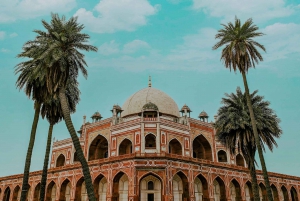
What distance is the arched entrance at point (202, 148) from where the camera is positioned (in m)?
49.0

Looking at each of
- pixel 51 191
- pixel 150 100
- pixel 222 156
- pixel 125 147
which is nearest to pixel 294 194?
pixel 222 156

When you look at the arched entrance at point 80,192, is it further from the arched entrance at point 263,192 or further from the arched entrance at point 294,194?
the arched entrance at point 294,194

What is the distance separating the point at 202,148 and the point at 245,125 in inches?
819

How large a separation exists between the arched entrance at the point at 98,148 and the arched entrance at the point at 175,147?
11.7 m

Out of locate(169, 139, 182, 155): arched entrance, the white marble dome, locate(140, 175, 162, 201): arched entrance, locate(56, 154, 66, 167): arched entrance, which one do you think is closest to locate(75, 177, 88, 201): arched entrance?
locate(140, 175, 162, 201): arched entrance

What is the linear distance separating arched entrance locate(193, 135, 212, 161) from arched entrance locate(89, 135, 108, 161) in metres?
15.8

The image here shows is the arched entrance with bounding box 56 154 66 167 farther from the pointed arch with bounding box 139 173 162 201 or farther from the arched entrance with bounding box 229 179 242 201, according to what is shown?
the arched entrance with bounding box 229 179 242 201

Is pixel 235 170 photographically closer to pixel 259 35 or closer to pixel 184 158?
pixel 184 158

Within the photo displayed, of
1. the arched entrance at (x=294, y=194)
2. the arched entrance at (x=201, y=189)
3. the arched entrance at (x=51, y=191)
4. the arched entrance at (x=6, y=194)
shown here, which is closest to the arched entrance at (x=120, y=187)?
the arched entrance at (x=201, y=189)

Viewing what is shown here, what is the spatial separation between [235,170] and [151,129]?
13.9 m

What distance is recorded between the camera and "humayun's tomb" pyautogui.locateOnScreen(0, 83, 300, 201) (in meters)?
35.6

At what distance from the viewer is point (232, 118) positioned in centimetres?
3008

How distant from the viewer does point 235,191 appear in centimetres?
4306

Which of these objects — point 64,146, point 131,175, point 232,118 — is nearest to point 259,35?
point 232,118
